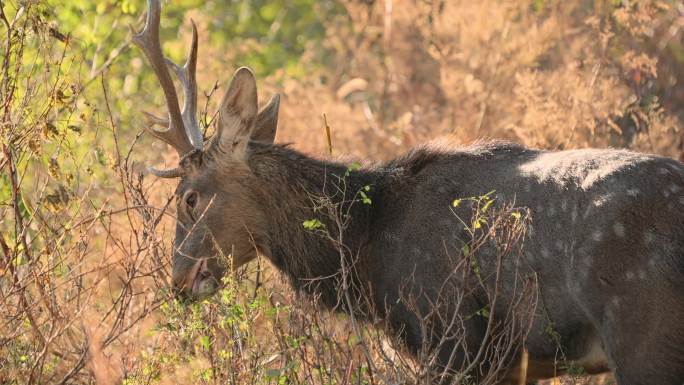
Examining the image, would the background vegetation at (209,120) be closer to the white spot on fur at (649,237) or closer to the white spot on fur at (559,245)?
the white spot on fur at (559,245)

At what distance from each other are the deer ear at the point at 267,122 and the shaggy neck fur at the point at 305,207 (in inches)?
8.5

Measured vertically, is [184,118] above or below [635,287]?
above

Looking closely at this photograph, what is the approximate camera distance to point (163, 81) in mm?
7930

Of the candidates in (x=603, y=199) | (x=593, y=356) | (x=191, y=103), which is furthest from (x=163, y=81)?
(x=593, y=356)

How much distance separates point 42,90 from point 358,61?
6.33 m

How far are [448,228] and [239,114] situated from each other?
163 centimetres

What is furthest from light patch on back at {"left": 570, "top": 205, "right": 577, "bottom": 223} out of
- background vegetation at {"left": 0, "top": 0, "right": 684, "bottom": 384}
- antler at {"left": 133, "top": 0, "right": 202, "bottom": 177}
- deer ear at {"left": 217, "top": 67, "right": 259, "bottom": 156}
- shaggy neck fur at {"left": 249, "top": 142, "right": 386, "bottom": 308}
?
antler at {"left": 133, "top": 0, "right": 202, "bottom": 177}

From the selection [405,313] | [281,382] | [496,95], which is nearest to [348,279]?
[405,313]

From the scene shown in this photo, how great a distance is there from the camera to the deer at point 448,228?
19.6 ft

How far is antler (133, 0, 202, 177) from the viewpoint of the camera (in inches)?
309

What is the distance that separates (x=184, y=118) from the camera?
26.7ft

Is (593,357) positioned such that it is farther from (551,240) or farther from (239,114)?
(239,114)

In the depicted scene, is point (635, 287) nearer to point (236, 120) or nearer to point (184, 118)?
point (236, 120)

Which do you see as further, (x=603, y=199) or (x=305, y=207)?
(x=305, y=207)
